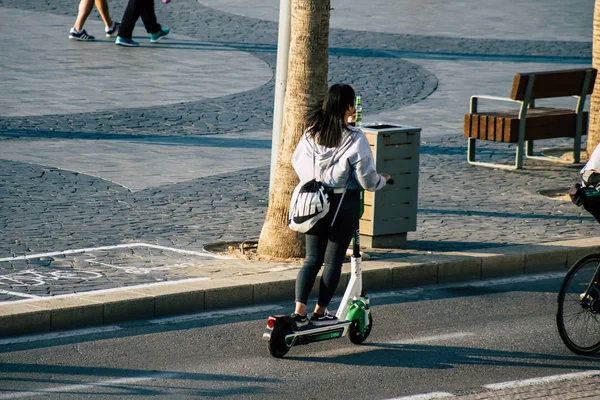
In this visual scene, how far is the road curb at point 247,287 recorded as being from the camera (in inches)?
305

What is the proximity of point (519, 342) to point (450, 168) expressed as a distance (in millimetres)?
5353

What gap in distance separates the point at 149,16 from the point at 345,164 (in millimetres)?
14173

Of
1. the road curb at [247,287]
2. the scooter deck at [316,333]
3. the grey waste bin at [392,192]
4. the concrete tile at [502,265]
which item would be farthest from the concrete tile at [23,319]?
the concrete tile at [502,265]

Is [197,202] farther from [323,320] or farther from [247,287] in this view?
[323,320]

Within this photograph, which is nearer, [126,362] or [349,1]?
[126,362]

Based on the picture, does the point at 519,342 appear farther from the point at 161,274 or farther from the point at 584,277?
the point at 161,274

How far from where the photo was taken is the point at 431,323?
8.20 meters

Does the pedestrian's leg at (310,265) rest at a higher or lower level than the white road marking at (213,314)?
higher

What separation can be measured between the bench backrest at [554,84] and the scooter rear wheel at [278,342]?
6792 mm

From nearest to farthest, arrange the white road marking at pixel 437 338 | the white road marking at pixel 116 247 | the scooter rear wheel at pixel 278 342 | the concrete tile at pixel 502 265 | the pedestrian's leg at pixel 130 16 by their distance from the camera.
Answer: the scooter rear wheel at pixel 278 342 < the white road marking at pixel 437 338 < the white road marking at pixel 116 247 < the concrete tile at pixel 502 265 < the pedestrian's leg at pixel 130 16

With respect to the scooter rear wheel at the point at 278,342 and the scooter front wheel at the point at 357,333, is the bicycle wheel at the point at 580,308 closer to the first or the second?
the scooter front wheel at the point at 357,333

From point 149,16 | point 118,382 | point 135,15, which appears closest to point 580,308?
point 118,382

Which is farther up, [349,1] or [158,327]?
[349,1]

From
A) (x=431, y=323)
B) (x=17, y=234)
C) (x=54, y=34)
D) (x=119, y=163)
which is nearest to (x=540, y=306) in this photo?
(x=431, y=323)
